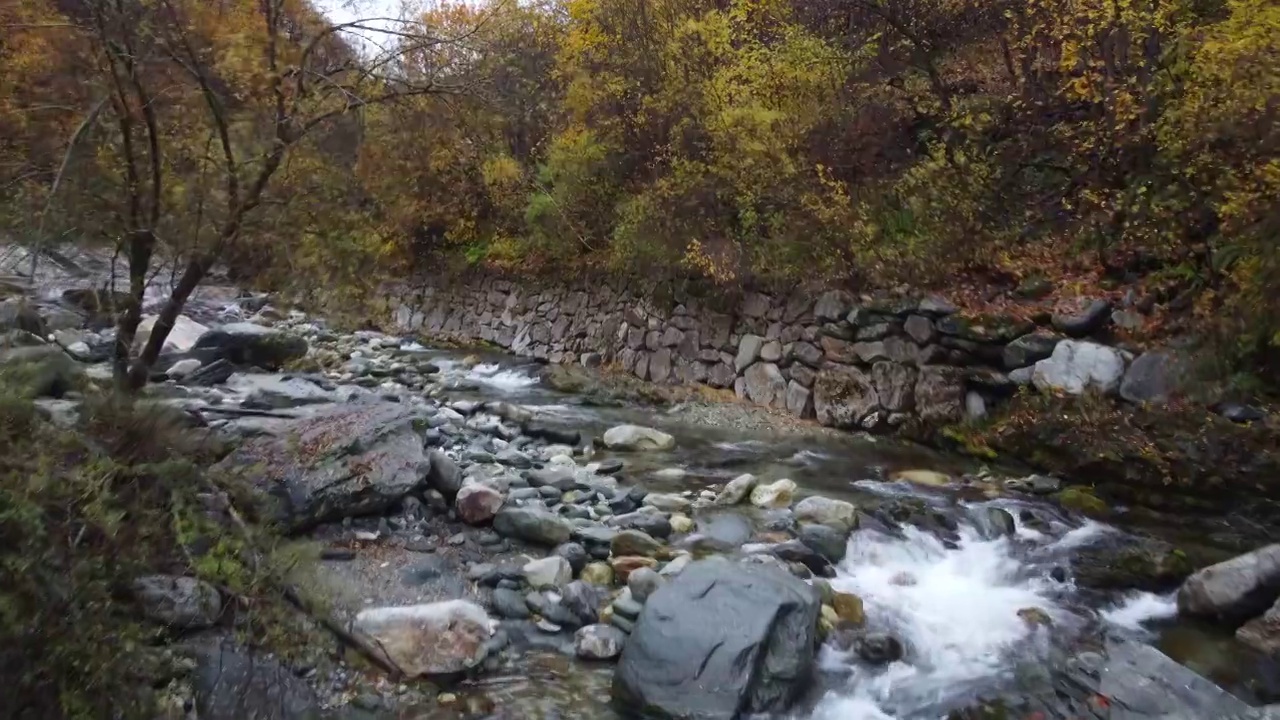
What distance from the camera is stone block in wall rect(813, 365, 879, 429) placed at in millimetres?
10438

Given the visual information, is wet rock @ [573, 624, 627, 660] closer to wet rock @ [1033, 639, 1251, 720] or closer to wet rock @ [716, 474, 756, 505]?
wet rock @ [1033, 639, 1251, 720]

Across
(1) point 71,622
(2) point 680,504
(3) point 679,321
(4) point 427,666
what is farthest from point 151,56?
(3) point 679,321

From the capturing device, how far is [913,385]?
1002cm

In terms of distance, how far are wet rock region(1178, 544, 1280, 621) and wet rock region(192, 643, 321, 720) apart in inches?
205

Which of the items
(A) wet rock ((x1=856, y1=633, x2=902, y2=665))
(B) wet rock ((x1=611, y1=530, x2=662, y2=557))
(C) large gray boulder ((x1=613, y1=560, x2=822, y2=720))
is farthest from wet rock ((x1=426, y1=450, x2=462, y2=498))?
(A) wet rock ((x1=856, y1=633, x2=902, y2=665))

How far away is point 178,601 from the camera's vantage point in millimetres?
3725

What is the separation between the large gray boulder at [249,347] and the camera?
11.5 m

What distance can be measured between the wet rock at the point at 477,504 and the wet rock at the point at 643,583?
57.6 inches

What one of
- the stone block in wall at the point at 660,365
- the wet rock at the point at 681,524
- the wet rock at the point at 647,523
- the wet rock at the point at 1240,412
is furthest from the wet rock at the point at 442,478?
the stone block in wall at the point at 660,365

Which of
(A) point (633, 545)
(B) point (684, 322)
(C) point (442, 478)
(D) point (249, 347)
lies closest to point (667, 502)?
(A) point (633, 545)

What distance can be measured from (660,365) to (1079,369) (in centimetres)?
669

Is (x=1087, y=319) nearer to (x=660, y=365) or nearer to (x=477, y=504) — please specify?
(x=477, y=504)

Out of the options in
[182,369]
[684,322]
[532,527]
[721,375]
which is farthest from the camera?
[684,322]

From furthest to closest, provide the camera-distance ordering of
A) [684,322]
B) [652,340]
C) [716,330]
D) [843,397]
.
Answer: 1. [652,340]
2. [684,322]
3. [716,330]
4. [843,397]
